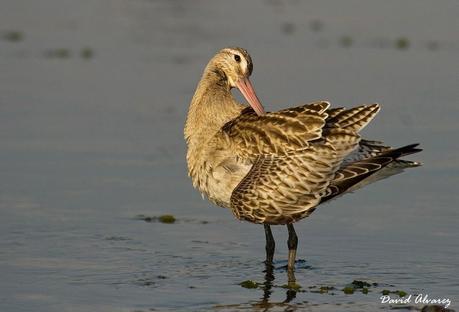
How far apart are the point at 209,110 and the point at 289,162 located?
109cm

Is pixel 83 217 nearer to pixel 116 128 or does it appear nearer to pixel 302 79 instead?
pixel 116 128

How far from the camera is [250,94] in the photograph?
11.5 meters

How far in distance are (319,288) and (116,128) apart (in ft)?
16.6

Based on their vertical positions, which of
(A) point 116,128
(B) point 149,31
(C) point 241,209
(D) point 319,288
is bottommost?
(D) point 319,288

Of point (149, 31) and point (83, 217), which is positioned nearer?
point (83, 217)

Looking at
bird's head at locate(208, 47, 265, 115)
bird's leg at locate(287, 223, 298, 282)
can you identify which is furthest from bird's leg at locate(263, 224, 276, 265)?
bird's head at locate(208, 47, 265, 115)

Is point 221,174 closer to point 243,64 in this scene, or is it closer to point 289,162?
point 289,162

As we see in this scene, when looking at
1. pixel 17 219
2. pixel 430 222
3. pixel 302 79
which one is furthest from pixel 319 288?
pixel 302 79

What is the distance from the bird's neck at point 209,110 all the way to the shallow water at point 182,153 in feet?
3.20

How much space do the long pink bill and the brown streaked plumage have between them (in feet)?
1.35

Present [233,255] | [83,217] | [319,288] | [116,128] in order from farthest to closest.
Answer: [116,128], [83,217], [233,255], [319,288]

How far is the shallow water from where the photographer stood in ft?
33.9

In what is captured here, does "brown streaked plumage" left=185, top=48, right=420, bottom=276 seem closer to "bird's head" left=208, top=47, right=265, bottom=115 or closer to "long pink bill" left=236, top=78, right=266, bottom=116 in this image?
"long pink bill" left=236, top=78, right=266, bottom=116

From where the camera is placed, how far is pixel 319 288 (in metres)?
10.3
